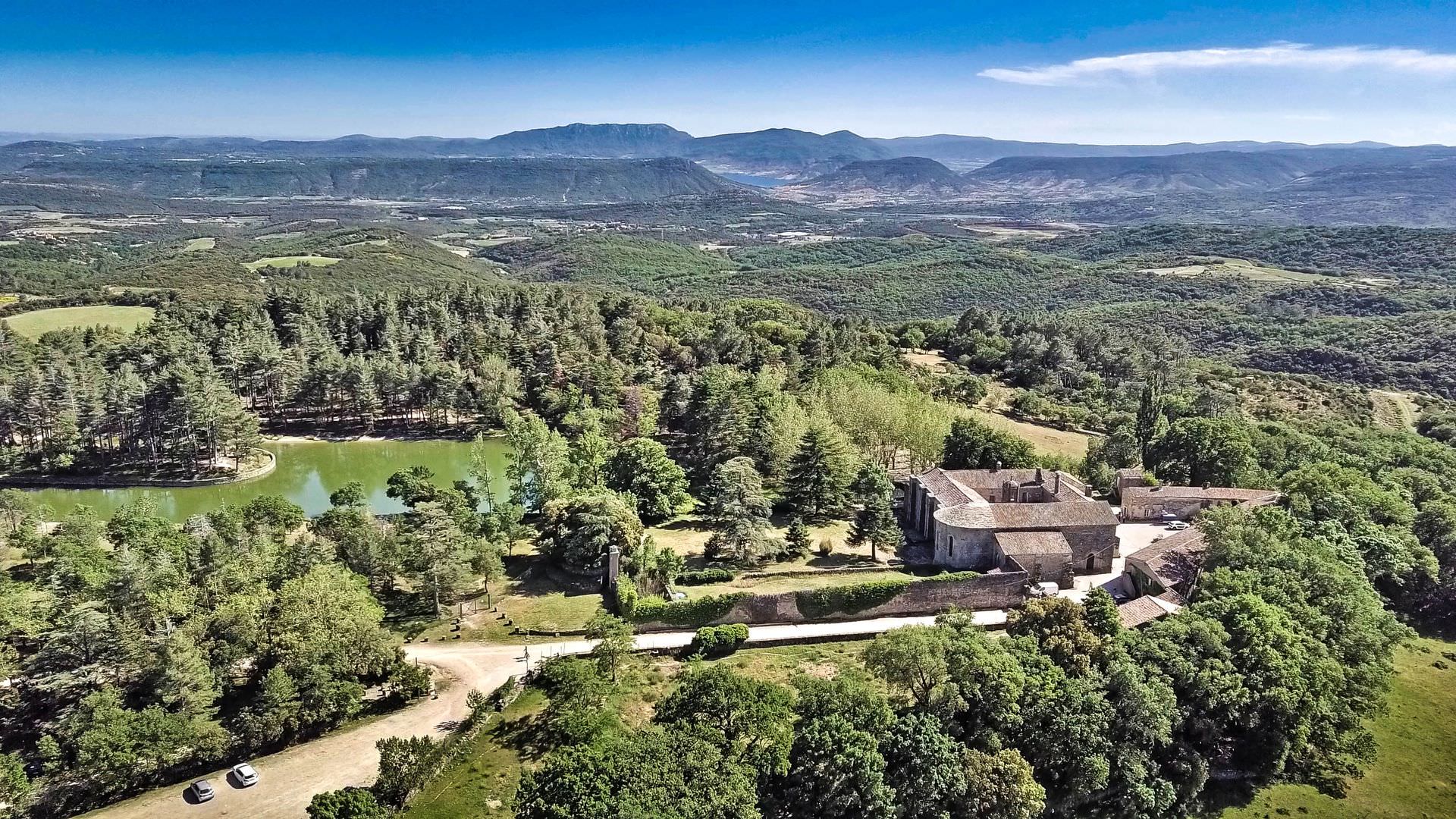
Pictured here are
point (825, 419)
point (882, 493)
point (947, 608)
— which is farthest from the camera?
point (825, 419)

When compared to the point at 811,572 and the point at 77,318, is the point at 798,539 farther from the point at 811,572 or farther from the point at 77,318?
the point at 77,318

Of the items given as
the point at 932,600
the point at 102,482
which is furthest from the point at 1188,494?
the point at 102,482

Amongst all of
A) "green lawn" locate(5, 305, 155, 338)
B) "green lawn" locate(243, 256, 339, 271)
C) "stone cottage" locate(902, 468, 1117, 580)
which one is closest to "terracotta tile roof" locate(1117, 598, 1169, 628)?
"stone cottage" locate(902, 468, 1117, 580)

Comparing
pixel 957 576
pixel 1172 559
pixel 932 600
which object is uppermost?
pixel 1172 559

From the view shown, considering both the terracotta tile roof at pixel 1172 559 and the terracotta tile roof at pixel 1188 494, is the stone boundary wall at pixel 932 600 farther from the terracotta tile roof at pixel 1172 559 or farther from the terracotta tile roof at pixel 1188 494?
the terracotta tile roof at pixel 1188 494

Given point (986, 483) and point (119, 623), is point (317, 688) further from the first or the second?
point (986, 483)

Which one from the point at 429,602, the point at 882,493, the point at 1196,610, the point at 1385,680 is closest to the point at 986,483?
the point at 882,493
